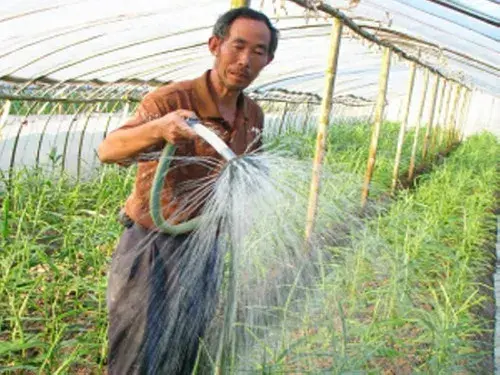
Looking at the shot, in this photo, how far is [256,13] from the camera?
171 centimetres

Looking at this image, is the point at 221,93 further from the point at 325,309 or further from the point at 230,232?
the point at 325,309

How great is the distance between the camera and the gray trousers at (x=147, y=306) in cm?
185

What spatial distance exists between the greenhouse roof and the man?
128 cm

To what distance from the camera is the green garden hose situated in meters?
1.19

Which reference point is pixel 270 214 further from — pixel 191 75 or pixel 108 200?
pixel 191 75

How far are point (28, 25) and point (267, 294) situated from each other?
2279mm

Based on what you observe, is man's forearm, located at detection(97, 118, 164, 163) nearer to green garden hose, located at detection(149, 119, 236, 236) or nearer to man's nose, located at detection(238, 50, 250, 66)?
green garden hose, located at detection(149, 119, 236, 236)

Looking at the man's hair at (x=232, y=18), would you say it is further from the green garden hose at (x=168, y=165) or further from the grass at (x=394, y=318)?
the grass at (x=394, y=318)

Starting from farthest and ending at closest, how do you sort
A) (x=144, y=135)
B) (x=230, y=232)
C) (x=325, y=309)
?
1. (x=325, y=309)
2. (x=144, y=135)
3. (x=230, y=232)

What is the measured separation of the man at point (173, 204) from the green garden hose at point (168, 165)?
0.27 feet

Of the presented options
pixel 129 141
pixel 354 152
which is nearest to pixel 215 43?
pixel 129 141

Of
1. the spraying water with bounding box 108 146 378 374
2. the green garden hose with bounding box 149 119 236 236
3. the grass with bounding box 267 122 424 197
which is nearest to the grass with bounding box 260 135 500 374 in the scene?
the spraying water with bounding box 108 146 378 374

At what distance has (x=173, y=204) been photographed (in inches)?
70.3

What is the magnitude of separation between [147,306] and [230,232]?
26.8 inches
